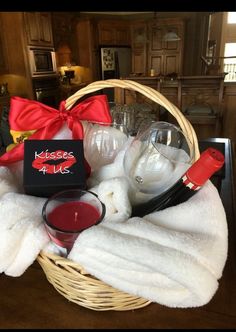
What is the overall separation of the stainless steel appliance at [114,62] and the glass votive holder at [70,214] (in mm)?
4281

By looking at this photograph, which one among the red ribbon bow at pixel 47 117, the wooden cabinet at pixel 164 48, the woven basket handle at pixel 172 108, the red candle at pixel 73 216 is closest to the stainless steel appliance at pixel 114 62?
the wooden cabinet at pixel 164 48

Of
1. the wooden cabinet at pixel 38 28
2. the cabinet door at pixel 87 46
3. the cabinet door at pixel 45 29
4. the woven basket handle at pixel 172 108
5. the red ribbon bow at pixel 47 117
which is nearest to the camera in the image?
the woven basket handle at pixel 172 108

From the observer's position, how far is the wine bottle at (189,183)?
0.34m

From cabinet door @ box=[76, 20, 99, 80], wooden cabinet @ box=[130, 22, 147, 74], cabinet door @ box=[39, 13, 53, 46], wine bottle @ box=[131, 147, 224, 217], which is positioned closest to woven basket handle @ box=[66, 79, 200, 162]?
wine bottle @ box=[131, 147, 224, 217]

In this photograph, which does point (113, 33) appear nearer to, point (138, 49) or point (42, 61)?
point (138, 49)

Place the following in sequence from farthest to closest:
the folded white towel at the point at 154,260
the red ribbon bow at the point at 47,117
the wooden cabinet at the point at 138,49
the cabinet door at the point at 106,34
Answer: the wooden cabinet at the point at 138,49 < the cabinet door at the point at 106,34 < the red ribbon bow at the point at 47,117 < the folded white towel at the point at 154,260

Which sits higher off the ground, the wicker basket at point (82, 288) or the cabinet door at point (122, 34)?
the cabinet door at point (122, 34)

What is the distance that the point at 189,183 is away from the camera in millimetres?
381

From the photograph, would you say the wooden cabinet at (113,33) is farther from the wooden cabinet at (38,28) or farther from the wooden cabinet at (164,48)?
the wooden cabinet at (38,28)

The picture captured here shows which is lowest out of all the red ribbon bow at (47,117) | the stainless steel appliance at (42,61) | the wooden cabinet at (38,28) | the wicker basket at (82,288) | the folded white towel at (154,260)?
the wicker basket at (82,288)

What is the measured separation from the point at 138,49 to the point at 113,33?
54 cm

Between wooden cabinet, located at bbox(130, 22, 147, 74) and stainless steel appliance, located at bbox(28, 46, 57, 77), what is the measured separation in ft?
6.04

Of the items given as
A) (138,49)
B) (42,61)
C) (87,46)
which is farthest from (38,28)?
(138,49)

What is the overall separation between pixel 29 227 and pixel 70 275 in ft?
0.27
